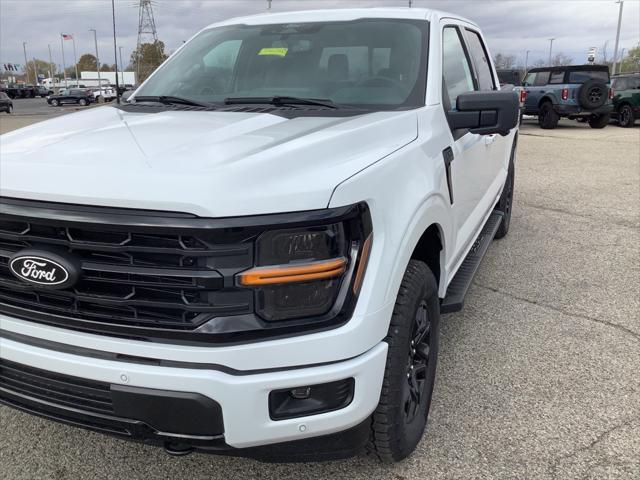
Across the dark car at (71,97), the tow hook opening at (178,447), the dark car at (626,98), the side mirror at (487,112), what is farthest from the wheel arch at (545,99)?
the dark car at (71,97)

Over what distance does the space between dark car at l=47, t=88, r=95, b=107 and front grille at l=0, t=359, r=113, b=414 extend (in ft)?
178

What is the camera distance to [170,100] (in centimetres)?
325

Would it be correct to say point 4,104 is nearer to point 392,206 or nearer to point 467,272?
point 467,272

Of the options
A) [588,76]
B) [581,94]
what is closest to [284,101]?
[581,94]

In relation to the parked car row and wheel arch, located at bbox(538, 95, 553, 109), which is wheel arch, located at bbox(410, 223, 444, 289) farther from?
wheel arch, located at bbox(538, 95, 553, 109)

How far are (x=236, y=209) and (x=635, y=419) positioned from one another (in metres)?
2.27

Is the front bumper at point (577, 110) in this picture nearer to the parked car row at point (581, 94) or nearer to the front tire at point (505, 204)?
the parked car row at point (581, 94)

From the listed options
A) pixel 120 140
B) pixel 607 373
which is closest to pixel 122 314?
pixel 120 140

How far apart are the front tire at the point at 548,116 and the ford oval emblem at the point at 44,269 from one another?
18529mm

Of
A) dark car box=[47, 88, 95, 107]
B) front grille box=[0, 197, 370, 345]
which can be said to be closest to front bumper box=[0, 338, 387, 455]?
front grille box=[0, 197, 370, 345]

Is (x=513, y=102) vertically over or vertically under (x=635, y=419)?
over

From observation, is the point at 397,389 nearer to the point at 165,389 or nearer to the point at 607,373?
the point at 165,389

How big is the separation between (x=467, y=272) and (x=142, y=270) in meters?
2.42

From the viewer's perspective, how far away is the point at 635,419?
2.81 m
